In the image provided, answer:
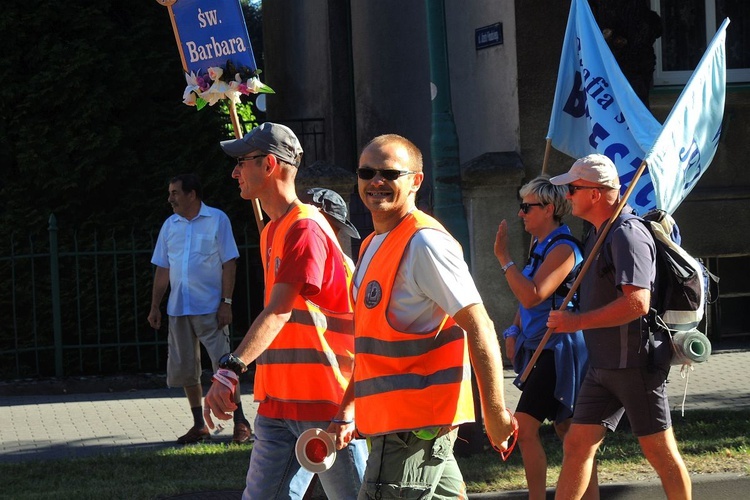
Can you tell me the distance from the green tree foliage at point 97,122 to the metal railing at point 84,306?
41 centimetres

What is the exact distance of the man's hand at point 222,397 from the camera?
4.25 m

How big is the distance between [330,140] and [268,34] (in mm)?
2712

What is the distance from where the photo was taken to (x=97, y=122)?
11898 millimetres

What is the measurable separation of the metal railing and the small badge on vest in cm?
725

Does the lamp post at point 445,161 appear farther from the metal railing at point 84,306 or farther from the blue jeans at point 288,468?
the metal railing at point 84,306

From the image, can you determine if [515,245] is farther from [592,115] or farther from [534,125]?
[592,115]

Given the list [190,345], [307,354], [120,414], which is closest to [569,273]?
[307,354]

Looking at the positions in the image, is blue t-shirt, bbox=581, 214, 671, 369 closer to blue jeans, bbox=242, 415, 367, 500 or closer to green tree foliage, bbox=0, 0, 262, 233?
blue jeans, bbox=242, 415, 367, 500

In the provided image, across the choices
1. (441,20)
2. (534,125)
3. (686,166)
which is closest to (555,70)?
(534,125)

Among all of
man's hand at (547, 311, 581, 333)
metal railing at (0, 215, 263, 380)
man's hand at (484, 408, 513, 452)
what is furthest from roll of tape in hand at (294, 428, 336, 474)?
metal railing at (0, 215, 263, 380)

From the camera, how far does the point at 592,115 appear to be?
23.9ft

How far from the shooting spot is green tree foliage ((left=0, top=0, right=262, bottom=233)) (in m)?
11.7

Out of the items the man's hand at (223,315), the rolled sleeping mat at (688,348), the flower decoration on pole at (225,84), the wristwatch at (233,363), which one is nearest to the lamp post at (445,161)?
the man's hand at (223,315)

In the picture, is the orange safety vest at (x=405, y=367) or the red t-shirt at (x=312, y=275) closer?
the orange safety vest at (x=405, y=367)
